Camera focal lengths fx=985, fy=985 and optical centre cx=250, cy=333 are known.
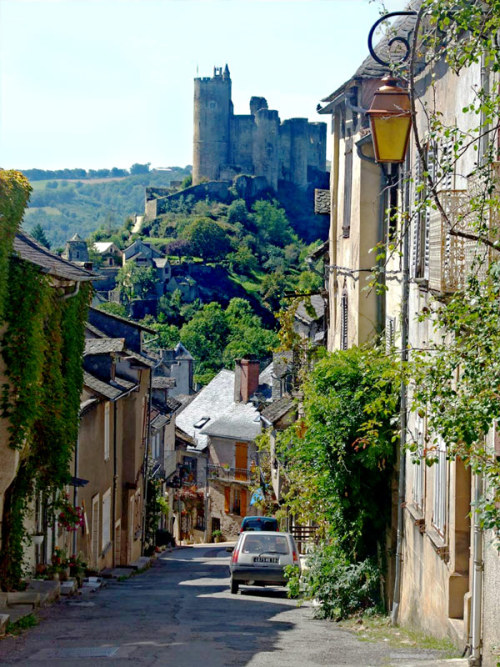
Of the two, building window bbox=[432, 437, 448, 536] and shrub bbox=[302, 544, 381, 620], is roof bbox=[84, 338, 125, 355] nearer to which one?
shrub bbox=[302, 544, 381, 620]

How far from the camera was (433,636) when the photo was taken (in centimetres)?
988

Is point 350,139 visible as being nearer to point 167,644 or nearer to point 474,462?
point 167,644

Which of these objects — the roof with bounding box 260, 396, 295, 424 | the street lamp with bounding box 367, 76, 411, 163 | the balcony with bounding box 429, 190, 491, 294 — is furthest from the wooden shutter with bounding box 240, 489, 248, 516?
the balcony with bounding box 429, 190, 491, 294

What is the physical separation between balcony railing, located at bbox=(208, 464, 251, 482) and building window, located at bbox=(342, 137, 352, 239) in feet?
94.5

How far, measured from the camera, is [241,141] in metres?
137

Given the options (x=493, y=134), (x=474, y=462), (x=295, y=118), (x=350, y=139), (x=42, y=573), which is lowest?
(x=42, y=573)

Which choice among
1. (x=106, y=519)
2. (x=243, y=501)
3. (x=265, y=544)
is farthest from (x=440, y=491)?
(x=243, y=501)

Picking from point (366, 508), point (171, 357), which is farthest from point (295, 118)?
point (366, 508)

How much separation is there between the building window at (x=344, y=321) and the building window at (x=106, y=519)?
25.0 feet

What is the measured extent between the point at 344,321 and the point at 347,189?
244cm

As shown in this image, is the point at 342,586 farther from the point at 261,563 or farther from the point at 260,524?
the point at 260,524

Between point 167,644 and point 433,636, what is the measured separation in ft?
8.74

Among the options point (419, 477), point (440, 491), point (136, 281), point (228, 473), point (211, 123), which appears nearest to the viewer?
point (440, 491)

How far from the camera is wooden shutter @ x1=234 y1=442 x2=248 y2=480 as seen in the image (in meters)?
45.7
